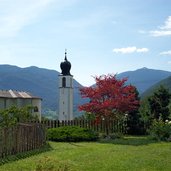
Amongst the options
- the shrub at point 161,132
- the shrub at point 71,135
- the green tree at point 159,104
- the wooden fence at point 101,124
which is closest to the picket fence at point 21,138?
the shrub at point 71,135

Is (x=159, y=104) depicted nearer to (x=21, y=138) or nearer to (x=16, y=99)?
(x=21, y=138)

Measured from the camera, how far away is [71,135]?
26.0 m

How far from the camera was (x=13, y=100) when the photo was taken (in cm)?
6544

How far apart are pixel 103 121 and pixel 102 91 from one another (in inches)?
98.7

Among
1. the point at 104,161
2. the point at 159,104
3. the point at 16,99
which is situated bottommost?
the point at 104,161

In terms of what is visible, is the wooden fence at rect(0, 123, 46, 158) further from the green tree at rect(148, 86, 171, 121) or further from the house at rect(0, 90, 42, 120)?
the house at rect(0, 90, 42, 120)

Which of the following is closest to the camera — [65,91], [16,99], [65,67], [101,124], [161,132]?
[161,132]

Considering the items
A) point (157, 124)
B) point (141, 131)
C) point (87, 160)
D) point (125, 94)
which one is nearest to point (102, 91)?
point (125, 94)

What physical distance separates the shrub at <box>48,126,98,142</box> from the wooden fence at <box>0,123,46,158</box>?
194 inches

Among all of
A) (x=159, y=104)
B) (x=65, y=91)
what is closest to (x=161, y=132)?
(x=159, y=104)

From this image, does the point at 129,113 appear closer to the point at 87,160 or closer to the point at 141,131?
the point at 141,131

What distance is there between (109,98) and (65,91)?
116ft

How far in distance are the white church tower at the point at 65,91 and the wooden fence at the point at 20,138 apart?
4660 cm

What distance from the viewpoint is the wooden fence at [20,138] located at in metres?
16.3
